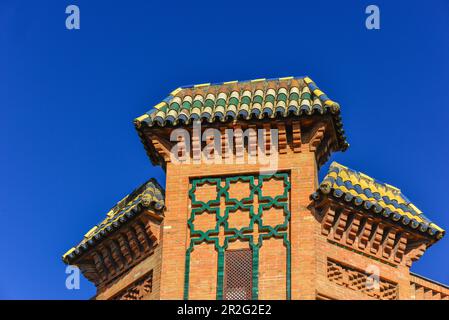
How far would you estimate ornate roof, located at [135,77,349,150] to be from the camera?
95.7 feet

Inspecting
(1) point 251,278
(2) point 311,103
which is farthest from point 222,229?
(2) point 311,103

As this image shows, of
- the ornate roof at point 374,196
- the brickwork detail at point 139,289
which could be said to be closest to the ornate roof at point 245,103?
the ornate roof at point 374,196

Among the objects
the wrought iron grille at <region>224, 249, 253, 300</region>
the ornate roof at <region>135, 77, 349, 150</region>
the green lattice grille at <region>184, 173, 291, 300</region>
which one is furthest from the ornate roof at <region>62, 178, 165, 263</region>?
the wrought iron grille at <region>224, 249, 253, 300</region>

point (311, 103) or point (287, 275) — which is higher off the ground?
point (311, 103)

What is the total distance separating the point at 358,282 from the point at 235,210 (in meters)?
2.77

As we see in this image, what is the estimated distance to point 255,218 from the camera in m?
28.6

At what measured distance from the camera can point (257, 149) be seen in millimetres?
29359

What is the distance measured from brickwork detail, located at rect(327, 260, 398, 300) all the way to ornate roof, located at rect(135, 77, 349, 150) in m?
2.83

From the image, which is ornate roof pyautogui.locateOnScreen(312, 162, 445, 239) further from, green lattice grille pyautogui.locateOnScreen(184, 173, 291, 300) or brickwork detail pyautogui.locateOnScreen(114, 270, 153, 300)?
brickwork detail pyautogui.locateOnScreen(114, 270, 153, 300)

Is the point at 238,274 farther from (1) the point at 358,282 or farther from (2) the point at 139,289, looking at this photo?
(1) the point at 358,282

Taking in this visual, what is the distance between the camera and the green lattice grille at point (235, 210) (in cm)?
2817
